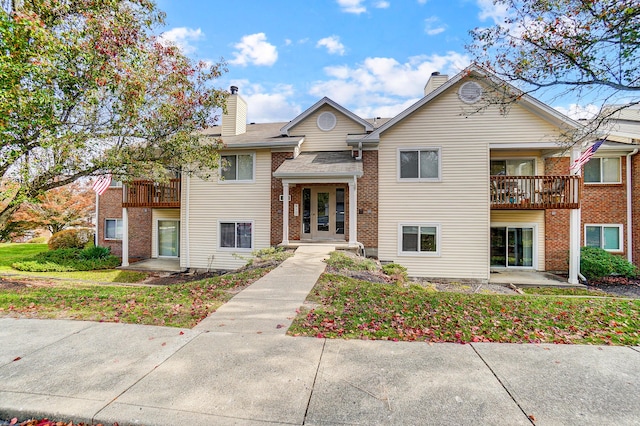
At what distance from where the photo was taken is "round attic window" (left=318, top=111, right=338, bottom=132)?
13344mm

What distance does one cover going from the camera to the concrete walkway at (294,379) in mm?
2635

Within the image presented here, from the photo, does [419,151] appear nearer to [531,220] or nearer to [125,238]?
[531,220]

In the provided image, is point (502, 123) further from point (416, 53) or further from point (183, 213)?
point (183, 213)

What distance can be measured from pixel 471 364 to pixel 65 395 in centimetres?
418

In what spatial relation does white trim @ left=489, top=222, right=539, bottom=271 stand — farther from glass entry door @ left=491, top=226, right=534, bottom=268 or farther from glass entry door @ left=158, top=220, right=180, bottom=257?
glass entry door @ left=158, top=220, right=180, bottom=257

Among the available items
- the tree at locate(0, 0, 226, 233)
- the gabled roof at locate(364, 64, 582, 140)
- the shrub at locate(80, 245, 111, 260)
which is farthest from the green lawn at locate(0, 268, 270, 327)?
the gabled roof at locate(364, 64, 582, 140)

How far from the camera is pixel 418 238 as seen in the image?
39.4 ft

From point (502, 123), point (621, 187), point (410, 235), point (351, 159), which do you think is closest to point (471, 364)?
point (410, 235)

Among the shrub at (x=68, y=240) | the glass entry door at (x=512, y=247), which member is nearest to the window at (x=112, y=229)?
the shrub at (x=68, y=240)

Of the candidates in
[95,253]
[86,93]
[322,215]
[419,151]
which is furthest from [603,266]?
[95,253]

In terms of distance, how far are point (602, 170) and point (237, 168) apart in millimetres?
15427

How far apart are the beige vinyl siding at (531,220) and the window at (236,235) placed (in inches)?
413

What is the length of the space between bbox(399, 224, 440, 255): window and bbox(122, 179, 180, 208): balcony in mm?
9758

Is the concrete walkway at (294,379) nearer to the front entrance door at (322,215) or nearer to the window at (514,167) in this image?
the front entrance door at (322,215)
